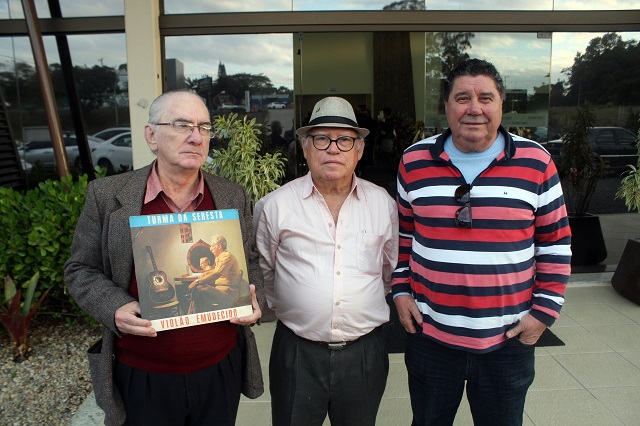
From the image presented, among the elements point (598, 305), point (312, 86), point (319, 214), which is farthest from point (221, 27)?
point (598, 305)

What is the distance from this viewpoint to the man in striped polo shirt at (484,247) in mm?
1843

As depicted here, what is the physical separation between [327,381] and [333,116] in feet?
3.66

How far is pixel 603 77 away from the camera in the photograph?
249 inches

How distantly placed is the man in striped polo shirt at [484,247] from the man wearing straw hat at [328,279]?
21 cm

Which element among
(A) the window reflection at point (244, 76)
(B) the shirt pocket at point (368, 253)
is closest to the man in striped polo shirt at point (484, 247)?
(B) the shirt pocket at point (368, 253)

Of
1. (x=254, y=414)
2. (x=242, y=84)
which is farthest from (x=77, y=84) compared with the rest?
(x=254, y=414)

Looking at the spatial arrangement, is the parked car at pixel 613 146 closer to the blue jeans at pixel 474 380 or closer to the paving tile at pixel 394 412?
the paving tile at pixel 394 412

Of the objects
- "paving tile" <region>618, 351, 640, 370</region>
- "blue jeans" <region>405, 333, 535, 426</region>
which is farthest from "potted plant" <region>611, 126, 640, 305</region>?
"blue jeans" <region>405, 333, 535, 426</region>

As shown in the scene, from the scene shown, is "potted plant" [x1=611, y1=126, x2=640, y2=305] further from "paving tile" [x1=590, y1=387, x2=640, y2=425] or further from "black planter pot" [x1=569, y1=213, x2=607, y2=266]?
"paving tile" [x1=590, y1=387, x2=640, y2=425]

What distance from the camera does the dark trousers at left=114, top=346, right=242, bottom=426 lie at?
1685 millimetres

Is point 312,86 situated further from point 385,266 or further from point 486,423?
point 486,423

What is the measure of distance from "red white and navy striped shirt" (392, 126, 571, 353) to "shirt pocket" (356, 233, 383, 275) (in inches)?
7.3

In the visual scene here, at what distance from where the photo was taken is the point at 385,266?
90.0 inches

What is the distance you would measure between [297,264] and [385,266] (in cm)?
49
